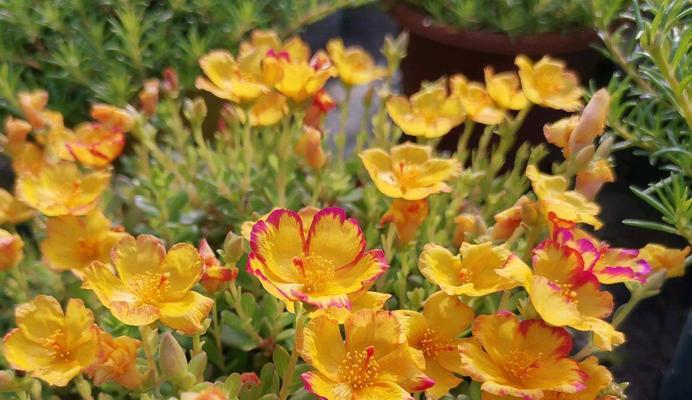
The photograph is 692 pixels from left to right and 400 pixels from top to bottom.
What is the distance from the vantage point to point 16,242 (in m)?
0.74

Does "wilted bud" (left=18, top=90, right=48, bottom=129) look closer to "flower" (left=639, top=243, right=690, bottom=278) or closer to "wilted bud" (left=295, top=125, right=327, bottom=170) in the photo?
"wilted bud" (left=295, top=125, right=327, bottom=170)

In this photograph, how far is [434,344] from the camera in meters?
0.69

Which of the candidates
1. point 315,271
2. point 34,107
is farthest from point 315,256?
point 34,107

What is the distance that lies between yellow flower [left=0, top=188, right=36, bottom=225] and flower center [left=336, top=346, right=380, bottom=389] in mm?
445

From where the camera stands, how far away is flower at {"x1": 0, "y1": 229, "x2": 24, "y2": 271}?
73 cm

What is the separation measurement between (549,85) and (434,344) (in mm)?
416

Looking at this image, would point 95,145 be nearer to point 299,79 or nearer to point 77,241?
point 77,241

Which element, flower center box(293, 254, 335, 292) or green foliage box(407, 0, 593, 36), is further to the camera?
green foliage box(407, 0, 593, 36)

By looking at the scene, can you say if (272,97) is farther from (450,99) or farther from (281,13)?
(281,13)

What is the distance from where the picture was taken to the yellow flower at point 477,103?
0.92 meters

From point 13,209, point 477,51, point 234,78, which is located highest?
point 234,78

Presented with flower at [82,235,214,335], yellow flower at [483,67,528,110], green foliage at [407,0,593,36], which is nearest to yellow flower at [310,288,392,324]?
flower at [82,235,214,335]

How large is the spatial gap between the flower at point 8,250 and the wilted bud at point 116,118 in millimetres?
209

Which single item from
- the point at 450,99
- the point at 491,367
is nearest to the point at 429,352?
the point at 491,367
